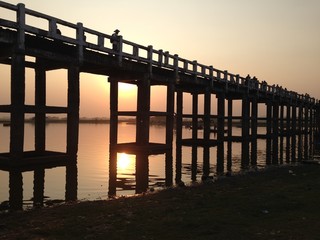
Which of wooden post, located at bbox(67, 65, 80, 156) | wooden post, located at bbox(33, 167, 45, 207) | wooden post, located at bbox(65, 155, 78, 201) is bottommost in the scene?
wooden post, located at bbox(33, 167, 45, 207)

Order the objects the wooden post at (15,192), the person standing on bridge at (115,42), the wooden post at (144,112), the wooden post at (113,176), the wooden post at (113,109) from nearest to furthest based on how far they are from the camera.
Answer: the wooden post at (15,192) → the wooden post at (113,176) → the person standing on bridge at (115,42) → the wooden post at (144,112) → the wooden post at (113,109)

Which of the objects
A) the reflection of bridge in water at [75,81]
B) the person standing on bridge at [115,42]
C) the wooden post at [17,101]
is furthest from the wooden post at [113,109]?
the wooden post at [17,101]

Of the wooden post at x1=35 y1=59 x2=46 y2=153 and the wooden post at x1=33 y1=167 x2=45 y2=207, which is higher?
the wooden post at x1=35 y1=59 x2=46 y2=153

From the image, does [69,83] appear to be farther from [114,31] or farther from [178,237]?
[178,237]

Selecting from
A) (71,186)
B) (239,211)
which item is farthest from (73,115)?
(239,211)

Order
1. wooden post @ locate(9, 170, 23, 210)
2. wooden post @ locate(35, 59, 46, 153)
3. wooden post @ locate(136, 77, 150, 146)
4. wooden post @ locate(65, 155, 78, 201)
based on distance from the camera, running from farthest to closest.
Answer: wooden post @ locate(136, 77, 150, 146)
wooden post @ locate(35, 59, 46, 153)
wooden post @ locate(65, 155, 78, 201)
wooden post @ locate(9, 170, 23, 210)

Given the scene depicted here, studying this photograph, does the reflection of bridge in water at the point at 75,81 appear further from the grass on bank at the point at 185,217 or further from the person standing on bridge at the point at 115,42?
the grass on bank at the point at 185,217

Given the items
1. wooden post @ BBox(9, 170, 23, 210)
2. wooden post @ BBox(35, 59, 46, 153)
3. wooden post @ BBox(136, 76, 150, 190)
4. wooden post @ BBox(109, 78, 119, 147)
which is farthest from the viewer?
wooden post @ BBox(109, 78, 119, 147)

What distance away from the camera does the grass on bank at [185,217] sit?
6.39 meters

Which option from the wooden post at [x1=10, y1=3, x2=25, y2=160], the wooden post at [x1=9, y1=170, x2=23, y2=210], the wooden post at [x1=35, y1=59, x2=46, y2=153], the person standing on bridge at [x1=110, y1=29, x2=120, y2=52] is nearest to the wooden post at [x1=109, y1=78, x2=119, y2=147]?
the person standing on bridge at [x1=110, y1=29, x2=120, y2=52]

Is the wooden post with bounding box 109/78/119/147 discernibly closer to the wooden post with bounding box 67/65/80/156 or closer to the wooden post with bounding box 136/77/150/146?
the wooden post with bounding box 136/77/150/146

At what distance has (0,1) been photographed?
37.2ft

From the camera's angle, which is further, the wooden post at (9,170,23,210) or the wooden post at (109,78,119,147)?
the wooden post at (109,78,119,147)

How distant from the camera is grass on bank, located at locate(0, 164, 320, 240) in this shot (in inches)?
252
